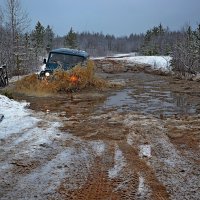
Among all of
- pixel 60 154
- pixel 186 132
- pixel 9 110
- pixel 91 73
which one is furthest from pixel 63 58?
pixel 60 154

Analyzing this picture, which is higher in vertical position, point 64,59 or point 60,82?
point 64,59

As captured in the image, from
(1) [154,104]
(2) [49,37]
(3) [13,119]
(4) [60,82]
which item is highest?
(2) [49,37]

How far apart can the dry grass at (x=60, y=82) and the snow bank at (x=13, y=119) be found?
14.4 ft

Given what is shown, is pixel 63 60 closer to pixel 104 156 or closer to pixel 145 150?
pixel 145 150

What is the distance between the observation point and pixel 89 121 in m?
11.4

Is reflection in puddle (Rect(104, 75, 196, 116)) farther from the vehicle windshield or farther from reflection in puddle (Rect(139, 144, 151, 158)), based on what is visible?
reflection in puddle (Rect(139, 144, 151, 158))

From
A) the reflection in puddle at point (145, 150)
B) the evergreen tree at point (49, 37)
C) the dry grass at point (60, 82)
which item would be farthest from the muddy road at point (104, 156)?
the evergreen tree at point (49, 37)

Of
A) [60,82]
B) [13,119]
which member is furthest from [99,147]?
[60,82]

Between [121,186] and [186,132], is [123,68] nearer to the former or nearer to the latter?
[186,132]

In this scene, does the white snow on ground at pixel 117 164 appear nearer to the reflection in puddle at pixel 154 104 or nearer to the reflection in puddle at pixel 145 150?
the reflection in puddle at pixel 145 150

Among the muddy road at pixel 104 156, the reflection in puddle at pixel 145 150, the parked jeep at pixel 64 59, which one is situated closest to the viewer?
the muddy road at pixel 104 156

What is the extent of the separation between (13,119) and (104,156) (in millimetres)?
4273

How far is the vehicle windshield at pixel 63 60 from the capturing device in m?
20.4

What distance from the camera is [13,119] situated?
434 inches
